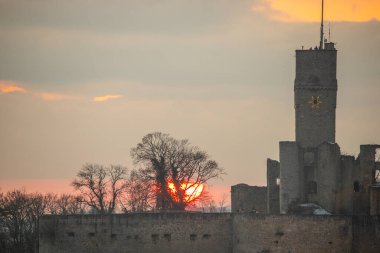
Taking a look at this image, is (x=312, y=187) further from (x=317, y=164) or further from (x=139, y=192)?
(x=139, y=192)

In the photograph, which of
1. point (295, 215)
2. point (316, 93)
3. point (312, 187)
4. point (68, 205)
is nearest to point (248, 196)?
point (312, 187)

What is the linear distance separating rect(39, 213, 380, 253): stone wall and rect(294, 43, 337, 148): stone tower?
9.28 m

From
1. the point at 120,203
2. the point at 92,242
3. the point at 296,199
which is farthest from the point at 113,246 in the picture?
the point at 120,203

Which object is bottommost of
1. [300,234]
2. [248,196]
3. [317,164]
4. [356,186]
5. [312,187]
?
[300,234]

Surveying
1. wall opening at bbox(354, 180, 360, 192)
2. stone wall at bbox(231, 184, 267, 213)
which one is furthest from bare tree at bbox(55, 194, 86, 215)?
wall opening at bbox(354, 180, 360, 192)

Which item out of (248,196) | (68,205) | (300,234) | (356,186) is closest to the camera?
(300,234)

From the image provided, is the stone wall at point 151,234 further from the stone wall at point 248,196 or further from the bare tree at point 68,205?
the bare tree at point 68,205

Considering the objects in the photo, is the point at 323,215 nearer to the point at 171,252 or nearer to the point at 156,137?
the point at 171,252

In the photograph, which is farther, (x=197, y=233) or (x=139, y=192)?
(x=139, y=192)

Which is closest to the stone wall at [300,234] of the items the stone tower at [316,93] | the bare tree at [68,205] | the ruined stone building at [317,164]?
the ruined stone building at [317,164]

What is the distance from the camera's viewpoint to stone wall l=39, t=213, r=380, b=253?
8269 cm

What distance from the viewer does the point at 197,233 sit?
3391 inches

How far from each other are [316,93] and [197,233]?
40.9ft

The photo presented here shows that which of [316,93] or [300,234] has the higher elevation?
[316,93]
